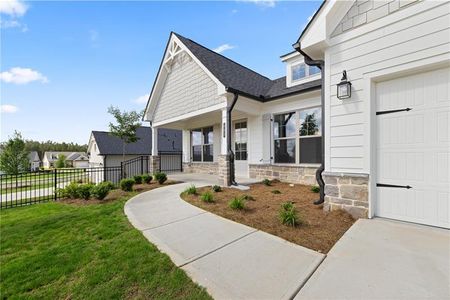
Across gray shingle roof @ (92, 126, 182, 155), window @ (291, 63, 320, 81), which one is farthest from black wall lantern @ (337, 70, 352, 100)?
gray shingle roof @ (92, 126, 182, 155)

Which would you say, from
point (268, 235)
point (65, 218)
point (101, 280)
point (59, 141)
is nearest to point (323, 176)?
point (268, 235)

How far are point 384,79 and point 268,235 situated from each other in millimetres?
3413

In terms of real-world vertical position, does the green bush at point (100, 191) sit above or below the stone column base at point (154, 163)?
below

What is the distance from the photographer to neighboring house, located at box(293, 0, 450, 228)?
3025mm

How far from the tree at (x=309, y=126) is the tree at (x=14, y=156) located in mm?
21859

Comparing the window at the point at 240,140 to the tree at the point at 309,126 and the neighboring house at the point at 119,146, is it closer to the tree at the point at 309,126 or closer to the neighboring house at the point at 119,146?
the tree at the point at 309,126

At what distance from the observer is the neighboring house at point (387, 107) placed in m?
3.03

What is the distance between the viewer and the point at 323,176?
4.04 m

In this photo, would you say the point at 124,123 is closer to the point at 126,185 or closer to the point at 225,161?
the point at 126,185

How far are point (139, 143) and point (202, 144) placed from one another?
12833 millimetres

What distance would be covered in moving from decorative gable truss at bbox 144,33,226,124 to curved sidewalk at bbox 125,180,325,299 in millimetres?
4633

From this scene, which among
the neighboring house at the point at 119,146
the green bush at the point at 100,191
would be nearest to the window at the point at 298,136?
the green bush at the point at 100,191

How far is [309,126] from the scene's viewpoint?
279 inches

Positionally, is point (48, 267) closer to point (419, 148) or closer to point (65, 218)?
point (65, 218)
